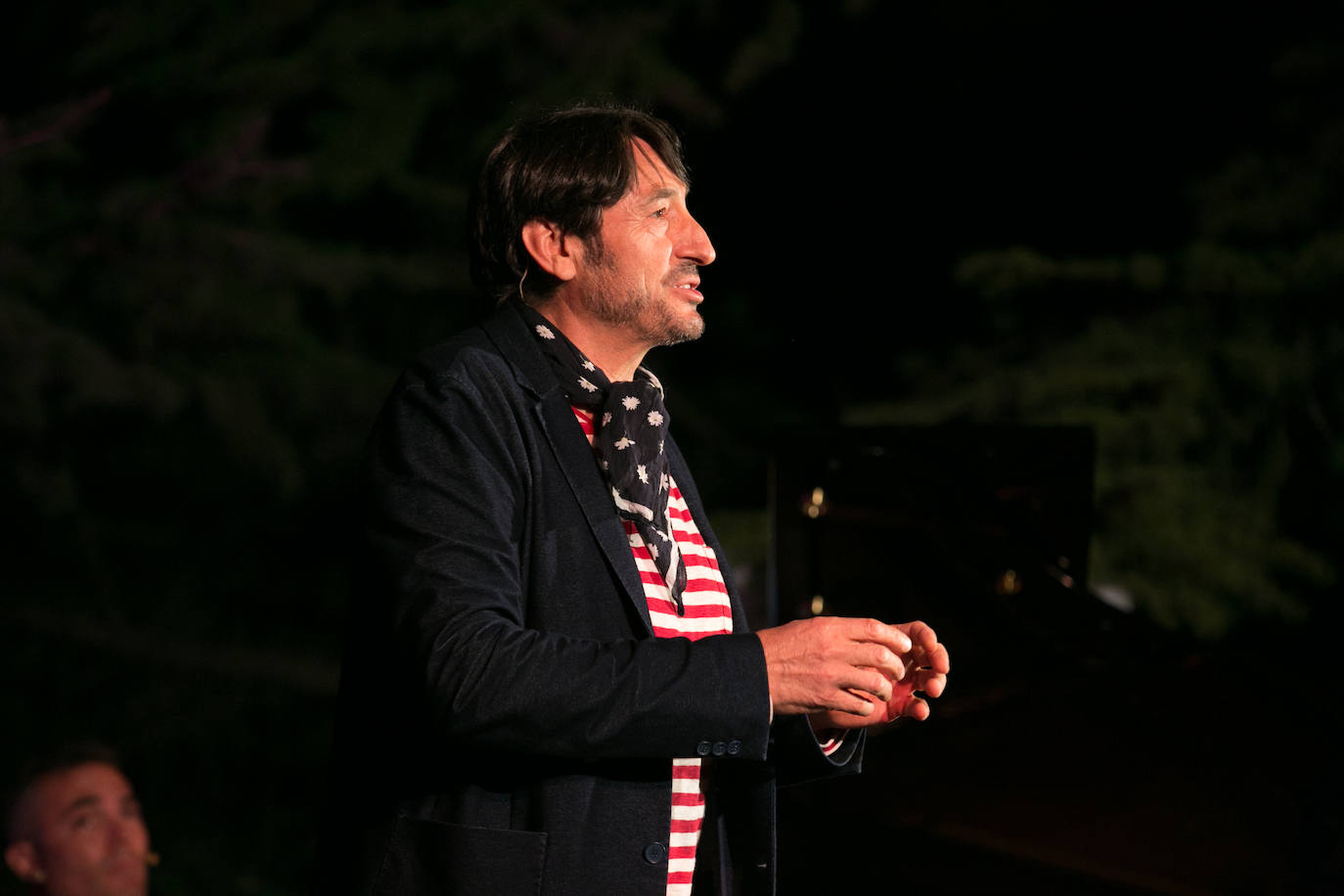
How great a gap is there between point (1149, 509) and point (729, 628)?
4.33 metres

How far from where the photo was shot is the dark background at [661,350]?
16.4 feet

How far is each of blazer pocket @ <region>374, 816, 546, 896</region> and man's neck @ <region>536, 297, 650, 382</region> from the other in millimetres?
478

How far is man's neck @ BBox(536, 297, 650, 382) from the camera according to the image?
4.49 feet

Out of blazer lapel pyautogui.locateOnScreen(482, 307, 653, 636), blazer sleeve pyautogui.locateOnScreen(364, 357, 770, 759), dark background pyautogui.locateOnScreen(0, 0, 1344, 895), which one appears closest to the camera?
blazer sleeve pyautogui.locateOnScreen(364, 357, 770, 759)

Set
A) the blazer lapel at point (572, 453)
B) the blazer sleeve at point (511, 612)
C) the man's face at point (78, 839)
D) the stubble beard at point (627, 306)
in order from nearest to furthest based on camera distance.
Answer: the blazer sleeve at point (511, 612) < the blazer lapel at point (572, 453) < the stubble beard at point (627, 306) < the man's face at point (78, 839)

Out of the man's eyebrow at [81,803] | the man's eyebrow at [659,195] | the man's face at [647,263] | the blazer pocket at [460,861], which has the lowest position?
the man's eyebrow at [81,803]

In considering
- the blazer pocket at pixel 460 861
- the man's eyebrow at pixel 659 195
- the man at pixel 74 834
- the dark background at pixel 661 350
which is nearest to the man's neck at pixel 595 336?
the man's eyebrow at pixel 659 195

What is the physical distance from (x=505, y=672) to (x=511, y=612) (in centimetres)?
8

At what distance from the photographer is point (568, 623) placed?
1177 millimetres

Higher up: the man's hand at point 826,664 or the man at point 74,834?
the man's hand at point 826,664

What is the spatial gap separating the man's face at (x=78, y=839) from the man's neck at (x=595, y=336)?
130 cm

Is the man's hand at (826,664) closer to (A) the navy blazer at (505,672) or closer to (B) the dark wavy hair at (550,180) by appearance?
(A) the navy blazer at (505,672)

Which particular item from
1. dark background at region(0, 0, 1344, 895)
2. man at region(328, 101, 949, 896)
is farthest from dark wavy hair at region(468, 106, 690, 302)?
dark background at region(0, 0, 1344, 895)

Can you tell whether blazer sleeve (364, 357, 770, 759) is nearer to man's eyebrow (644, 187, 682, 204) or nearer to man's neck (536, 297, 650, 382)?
man's neck (536, 297, 650, 382)
